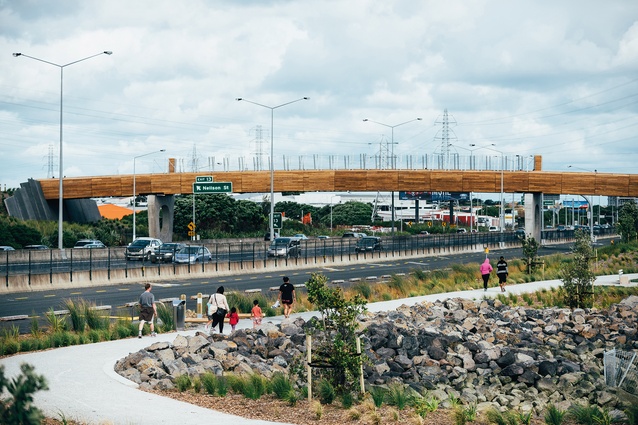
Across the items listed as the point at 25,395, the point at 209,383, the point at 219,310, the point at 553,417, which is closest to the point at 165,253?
the point at 219,310

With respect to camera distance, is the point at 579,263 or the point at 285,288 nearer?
the point at 285,288

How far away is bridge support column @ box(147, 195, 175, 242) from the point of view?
84.2 metres

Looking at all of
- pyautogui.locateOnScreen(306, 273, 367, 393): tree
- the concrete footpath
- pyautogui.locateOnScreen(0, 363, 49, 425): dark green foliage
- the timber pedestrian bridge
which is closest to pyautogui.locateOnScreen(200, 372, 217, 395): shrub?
the concrete footpath

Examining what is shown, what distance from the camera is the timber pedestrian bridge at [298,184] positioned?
82.8 meters

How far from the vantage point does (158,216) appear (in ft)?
280

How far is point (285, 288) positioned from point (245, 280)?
68.3 feet

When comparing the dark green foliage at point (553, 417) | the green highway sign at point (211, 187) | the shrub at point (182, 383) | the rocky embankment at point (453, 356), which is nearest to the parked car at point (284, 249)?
the green highway sign at point (211, 187)

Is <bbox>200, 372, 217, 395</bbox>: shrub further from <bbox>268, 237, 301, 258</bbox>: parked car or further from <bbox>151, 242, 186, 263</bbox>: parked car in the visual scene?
<bbox>268, 237, 301, 258</bbox>: parked car

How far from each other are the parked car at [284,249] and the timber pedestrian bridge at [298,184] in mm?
17457

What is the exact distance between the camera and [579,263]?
36.2 m

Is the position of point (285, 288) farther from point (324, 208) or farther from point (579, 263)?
point (324, 208)

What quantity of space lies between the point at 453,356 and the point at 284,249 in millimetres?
40195

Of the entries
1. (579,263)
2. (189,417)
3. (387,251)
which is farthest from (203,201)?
(189,417)

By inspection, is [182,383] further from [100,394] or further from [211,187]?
[211,187]
